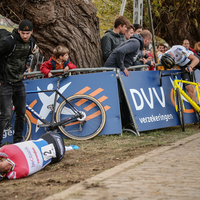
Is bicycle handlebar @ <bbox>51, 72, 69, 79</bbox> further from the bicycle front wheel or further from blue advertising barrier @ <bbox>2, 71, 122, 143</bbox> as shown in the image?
the bicycle front wheel

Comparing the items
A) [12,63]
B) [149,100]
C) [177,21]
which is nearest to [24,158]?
[12,63]

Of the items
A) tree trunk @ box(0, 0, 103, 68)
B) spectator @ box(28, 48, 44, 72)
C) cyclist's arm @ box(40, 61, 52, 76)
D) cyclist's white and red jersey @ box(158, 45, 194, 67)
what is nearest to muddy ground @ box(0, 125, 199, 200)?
cyclist's arm @ box(40, 61, 52, 76)

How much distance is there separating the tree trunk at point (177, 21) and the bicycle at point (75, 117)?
484 inches

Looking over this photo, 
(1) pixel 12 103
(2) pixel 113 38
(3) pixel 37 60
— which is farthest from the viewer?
(3) pixel 37 60

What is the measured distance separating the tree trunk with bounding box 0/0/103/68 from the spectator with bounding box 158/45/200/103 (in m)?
1.75

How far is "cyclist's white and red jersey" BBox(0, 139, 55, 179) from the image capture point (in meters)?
3.61

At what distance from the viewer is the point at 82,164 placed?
405 cm

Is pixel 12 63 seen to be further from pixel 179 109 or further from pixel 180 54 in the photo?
pixel 180 54

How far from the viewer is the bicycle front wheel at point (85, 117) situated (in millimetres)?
6035

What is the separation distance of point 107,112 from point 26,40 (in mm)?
2243

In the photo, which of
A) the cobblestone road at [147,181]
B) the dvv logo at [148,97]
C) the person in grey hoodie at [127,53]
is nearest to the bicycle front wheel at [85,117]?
the dvv logo at [148,97]

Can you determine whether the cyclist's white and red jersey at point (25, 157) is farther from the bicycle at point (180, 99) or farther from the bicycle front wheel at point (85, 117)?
the bicycle at point (180, 99)

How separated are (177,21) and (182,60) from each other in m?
12.0

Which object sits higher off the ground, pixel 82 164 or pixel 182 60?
pixel 182 60
